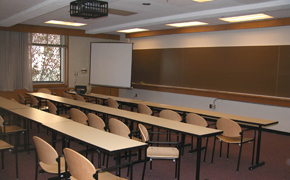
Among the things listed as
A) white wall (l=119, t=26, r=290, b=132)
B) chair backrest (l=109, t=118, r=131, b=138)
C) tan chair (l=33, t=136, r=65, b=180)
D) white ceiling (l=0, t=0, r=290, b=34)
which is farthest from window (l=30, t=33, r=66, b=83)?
tan chair (l=33, t=136, r=65, b=180)

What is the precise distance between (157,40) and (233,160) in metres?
5.76

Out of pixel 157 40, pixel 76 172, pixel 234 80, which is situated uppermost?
pixel 157 40

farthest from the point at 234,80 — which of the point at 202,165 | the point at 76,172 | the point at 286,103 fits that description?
the point at 76,172

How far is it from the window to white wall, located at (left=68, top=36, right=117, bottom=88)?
1.00 ft

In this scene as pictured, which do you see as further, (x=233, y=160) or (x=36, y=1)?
(x=36, y=1)

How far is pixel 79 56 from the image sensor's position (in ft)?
33.3

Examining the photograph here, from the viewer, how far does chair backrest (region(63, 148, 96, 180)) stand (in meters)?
2.31

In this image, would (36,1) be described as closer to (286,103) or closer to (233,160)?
(233,160)

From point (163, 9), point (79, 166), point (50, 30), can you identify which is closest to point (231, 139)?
point (79, 166)

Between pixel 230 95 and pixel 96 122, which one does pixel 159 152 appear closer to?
pixel 96 122

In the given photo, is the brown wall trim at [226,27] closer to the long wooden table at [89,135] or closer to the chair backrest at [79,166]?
the long wooden table at [89,135]

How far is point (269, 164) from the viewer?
450 cm

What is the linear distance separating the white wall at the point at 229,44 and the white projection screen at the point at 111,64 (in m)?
1.09

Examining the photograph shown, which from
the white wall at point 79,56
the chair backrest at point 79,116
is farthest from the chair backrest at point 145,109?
the white wall at point 79,56
